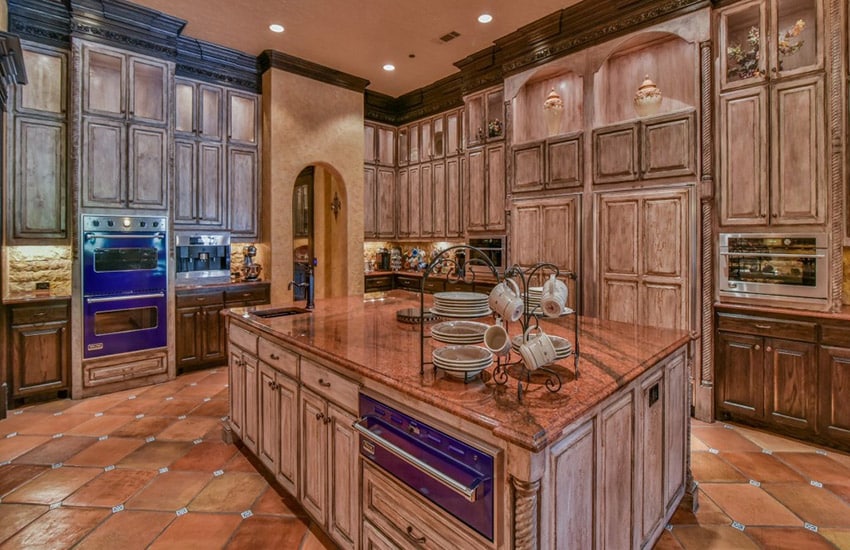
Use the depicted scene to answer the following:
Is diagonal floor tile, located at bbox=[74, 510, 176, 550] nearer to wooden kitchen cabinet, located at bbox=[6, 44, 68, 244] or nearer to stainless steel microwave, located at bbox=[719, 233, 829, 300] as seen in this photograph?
wooden kitchen cabinet, located at bbox=[6, 44, 68, 244]

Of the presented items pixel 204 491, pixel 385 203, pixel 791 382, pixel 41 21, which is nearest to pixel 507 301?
pixel 204 491

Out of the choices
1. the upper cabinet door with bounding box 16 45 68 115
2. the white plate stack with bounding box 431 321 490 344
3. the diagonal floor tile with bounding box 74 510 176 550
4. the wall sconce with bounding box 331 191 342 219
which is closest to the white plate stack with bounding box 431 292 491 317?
the white plate stack with bounding box 431 321 490 344

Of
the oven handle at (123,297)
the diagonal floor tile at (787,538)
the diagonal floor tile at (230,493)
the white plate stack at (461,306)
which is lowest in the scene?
the diagonal floor tile at (787,538)

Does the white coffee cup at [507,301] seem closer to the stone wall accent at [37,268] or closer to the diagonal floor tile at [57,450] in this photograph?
the diagonal floor tile at [57,450]

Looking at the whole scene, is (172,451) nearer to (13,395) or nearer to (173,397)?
(173,397)

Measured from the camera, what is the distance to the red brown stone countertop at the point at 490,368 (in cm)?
124

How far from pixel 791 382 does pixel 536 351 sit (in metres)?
3.07

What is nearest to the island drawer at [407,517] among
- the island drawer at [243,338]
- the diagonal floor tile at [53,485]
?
the island drawer at [243,338]

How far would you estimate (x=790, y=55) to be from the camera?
338 centimetres

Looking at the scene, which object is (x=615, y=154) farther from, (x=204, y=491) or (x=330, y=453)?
(x=204, y=491)

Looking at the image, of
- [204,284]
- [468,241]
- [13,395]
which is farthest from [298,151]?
[13,395]

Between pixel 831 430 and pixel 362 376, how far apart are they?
3.55 m

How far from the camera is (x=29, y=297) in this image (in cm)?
397

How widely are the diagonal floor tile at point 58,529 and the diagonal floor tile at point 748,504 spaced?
3508mm
